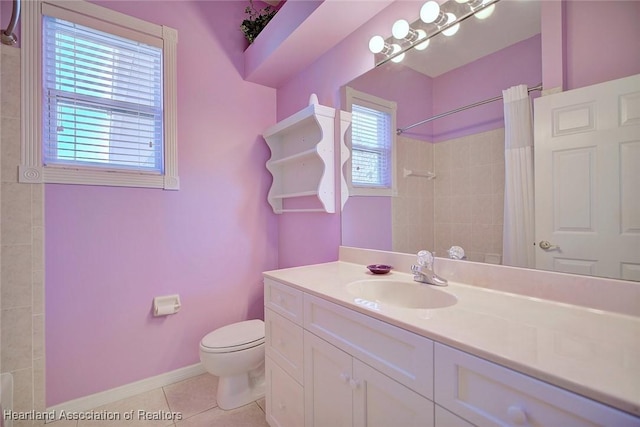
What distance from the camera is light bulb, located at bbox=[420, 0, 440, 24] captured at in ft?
4.25

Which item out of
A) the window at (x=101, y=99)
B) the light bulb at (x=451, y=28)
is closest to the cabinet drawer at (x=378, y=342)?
the light bulb at (x=451, y=28)

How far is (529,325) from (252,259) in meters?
1.94

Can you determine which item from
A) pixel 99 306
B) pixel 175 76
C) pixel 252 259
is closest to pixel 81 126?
pixel 175 76

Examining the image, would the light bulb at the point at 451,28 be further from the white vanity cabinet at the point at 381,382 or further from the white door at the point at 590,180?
the white vanity cabinet at the point at 381,382

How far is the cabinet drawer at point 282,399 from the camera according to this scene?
1226 mm

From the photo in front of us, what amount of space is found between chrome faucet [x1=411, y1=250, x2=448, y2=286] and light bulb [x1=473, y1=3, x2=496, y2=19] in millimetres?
1068

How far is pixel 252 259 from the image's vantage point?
2.31m

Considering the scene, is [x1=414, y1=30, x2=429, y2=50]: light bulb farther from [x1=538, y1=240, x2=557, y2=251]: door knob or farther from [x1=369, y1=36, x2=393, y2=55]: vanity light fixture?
[x1=538, y1=240, x2=557, y2=251]: door knob

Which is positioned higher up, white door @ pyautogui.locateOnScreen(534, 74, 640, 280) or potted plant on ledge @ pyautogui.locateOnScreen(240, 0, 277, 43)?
potted plant on ledge @ pyautogui.locateOnScreen(240, 0, 277, 43)

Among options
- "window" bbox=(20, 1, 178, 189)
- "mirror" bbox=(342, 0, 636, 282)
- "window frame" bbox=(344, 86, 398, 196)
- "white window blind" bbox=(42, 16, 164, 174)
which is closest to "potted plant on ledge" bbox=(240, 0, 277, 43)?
"window" bbox=(20, 1, 178, 189)

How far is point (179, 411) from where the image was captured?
165cm

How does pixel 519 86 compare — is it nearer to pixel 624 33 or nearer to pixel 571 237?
pixel 624 33

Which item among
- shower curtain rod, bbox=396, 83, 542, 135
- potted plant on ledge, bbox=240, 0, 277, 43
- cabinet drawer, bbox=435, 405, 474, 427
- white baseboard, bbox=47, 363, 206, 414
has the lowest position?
white baseboard, bbox=47, 363, 206, 414

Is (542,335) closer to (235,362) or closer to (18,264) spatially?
(235,362)
